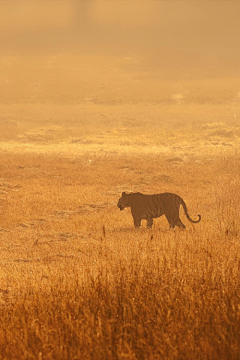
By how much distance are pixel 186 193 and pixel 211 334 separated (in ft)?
64.5

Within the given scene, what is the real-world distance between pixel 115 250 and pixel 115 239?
2.71 metres

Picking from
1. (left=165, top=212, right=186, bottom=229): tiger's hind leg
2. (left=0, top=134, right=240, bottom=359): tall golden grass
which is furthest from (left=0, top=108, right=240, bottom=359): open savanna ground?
(left=165, top=212, right=186, bottom=229): tiger's hind leg

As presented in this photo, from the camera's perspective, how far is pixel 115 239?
13258 millimetres

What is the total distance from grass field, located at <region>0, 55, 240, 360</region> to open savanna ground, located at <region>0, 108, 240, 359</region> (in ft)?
0.11

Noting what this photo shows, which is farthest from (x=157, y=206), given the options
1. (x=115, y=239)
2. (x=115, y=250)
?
(x=115, y=250)

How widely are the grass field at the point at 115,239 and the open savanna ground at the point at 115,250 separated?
35 mm

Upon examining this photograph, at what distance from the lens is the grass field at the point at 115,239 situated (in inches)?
A: 174

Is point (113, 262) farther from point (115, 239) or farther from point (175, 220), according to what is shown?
point (175, 220)

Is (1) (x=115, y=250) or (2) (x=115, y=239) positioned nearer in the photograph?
(1) (x=115, y=250)

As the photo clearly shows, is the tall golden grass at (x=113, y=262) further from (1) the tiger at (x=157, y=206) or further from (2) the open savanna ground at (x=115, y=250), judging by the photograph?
(1) the tiger at (x=157, y=206)

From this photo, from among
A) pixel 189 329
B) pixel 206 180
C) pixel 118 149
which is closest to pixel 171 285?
pixel 189 329

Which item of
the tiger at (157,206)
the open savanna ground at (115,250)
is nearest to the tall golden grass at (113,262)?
the open savanna ground at (115,250)

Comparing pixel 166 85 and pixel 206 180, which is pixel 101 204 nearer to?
pixel 206 180

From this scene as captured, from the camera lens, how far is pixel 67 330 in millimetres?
4625
